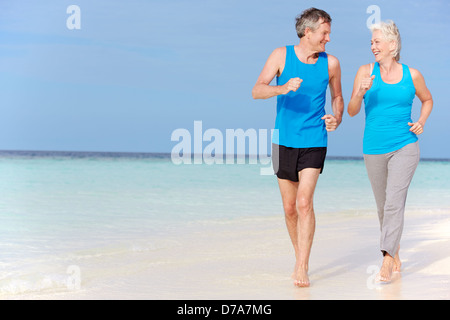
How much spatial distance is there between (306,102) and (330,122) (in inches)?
8.7

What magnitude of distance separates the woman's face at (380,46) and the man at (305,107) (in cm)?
34

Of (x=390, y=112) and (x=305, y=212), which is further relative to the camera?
(x=390, y=112)

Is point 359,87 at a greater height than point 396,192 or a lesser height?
greater

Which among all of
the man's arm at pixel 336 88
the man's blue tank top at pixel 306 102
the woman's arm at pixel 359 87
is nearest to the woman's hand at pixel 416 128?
the woman's arm at pixel 359 87

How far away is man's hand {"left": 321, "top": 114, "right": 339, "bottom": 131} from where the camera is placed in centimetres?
374

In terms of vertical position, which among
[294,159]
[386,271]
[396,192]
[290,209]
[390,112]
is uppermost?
[390,112]

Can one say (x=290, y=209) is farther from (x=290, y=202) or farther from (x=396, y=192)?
(x=396, y=192)

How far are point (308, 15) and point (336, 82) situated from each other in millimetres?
502

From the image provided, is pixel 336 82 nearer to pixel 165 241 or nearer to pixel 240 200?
pixel 165 241

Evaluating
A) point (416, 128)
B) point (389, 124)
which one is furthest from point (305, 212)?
point (416, 128)

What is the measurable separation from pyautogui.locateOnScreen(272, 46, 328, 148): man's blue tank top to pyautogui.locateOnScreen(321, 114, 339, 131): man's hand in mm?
74

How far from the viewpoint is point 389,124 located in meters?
3.94

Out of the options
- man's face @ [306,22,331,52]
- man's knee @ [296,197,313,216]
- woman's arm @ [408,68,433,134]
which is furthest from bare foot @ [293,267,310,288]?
man's face @ [306,22,331,52]

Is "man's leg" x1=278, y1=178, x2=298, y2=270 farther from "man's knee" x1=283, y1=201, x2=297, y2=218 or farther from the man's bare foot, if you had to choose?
the man's bare foot
